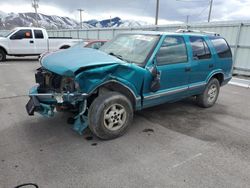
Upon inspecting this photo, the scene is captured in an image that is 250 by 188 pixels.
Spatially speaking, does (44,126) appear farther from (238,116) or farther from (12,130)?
(238,116)

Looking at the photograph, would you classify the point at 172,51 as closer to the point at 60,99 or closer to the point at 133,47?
the point at 133,47

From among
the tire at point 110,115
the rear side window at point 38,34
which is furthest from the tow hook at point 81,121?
the rear side window at point 38,34

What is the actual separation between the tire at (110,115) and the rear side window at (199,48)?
2.11m

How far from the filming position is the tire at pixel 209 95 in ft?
17.5

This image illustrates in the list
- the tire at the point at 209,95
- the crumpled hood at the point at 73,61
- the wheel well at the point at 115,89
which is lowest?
the tire at the point at 209,95

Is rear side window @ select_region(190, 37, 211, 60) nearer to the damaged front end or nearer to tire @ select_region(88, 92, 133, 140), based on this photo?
tire @ select_region(88, 92, 133, 140)

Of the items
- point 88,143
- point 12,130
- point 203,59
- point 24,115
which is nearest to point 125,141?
point 88,143

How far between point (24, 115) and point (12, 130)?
2.45 ft

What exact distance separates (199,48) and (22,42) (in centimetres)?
1184

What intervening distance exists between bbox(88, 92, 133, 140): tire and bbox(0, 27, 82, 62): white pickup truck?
12.0m

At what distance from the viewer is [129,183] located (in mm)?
2592

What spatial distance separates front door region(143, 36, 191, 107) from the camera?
404 cm

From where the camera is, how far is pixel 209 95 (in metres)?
5.46

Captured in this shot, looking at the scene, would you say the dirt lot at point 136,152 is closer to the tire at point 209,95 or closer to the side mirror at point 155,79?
the tire at point 209,95
